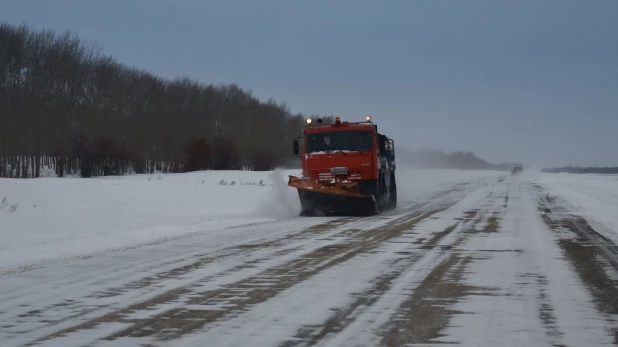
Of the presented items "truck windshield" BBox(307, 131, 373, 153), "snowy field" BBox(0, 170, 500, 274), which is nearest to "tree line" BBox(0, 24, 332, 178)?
"snowy field" BBox(0, 170, 500, 274)

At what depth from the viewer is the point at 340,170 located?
21.0 metres

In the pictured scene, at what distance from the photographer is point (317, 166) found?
21.2 metres

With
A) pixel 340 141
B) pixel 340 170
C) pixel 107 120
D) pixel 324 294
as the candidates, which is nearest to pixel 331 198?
pixel 340 170

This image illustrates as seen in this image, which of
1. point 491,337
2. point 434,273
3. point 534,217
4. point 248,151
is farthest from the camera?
point 248,151

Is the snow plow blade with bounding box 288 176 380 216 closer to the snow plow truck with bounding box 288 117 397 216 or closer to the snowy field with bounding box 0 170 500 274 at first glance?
the snow plow truck with bounding box 288 117 397 216

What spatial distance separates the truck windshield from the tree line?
31978mm

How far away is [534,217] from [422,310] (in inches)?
535

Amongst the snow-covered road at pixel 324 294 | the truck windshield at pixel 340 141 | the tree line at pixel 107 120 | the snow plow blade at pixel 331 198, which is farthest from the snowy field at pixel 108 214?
the tree line at pixel 107 120

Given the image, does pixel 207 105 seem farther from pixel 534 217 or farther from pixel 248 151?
pixel 534 217

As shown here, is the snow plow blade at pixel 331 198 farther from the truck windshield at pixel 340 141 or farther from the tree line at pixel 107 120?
the tree line at pixel 107 120

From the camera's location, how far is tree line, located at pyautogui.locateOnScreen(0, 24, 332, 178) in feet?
178

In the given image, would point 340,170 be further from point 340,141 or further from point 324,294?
point 324,294

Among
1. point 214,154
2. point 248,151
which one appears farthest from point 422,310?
point 248,151

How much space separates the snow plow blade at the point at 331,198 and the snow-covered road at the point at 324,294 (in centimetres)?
666
